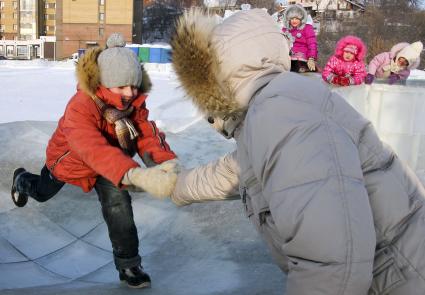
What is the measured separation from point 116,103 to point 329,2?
40.9m

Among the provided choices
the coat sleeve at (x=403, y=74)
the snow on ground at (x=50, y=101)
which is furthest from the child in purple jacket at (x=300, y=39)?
the snow on ground at (x=50, y=101)

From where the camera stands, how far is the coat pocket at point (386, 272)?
4.66ft

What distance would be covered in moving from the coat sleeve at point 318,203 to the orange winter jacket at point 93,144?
1368 millimetres

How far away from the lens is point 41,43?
52.0m

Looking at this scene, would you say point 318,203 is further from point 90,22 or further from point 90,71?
point 90,22

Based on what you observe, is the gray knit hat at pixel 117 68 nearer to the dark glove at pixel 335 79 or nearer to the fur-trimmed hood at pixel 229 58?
the fur-trimmed hood at pixel 229 58

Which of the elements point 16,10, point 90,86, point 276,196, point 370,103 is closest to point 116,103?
point 90,86

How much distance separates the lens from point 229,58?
1551 mm

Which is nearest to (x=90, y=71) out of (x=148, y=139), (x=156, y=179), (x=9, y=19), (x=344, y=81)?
(x=148, y=139)

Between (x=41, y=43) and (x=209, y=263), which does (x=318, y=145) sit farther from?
(x=41, y=43)

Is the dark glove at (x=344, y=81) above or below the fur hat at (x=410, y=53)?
below

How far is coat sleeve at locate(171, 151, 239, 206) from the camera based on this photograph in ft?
6.64

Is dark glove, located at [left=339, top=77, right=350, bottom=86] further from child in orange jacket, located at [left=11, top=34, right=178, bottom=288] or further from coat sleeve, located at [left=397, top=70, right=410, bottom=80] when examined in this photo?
child in orange jacket, located at [left=11, top=34, right=178, bottom=288]

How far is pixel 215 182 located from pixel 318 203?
823mm
